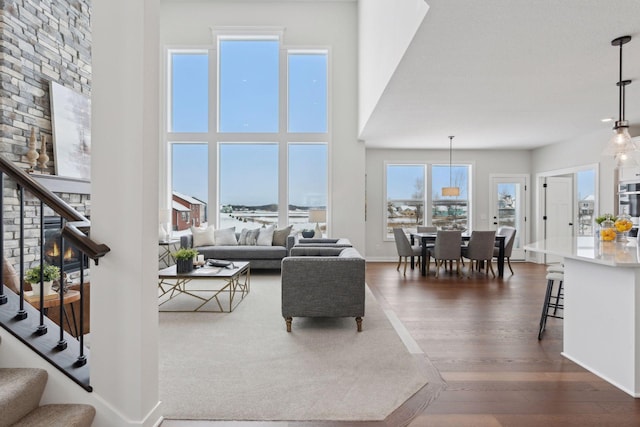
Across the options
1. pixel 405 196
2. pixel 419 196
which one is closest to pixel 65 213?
pixel 405 196

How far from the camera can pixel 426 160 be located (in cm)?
840

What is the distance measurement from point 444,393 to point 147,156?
2.27m

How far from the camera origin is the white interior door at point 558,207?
763 cm

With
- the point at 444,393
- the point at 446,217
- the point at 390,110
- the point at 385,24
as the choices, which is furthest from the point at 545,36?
the point at 446,217

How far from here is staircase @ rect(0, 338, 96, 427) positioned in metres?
1.59

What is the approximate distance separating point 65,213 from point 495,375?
2.91m

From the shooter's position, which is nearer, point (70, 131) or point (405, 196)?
point (70, 131)

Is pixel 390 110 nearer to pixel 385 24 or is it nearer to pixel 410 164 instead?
pixel 385 24

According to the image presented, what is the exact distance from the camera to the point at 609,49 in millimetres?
3107

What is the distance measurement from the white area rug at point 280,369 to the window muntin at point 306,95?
4.91m

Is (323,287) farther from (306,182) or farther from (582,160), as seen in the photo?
(582,160)

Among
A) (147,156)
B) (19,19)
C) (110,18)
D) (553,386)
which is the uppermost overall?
(19,19)

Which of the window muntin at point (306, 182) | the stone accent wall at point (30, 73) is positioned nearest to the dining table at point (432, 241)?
the window muntin at point (306, 182)

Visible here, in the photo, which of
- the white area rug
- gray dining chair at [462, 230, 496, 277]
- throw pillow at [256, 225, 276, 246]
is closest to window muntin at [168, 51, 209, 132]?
throw pillow at [256, 225, 276, 246]
